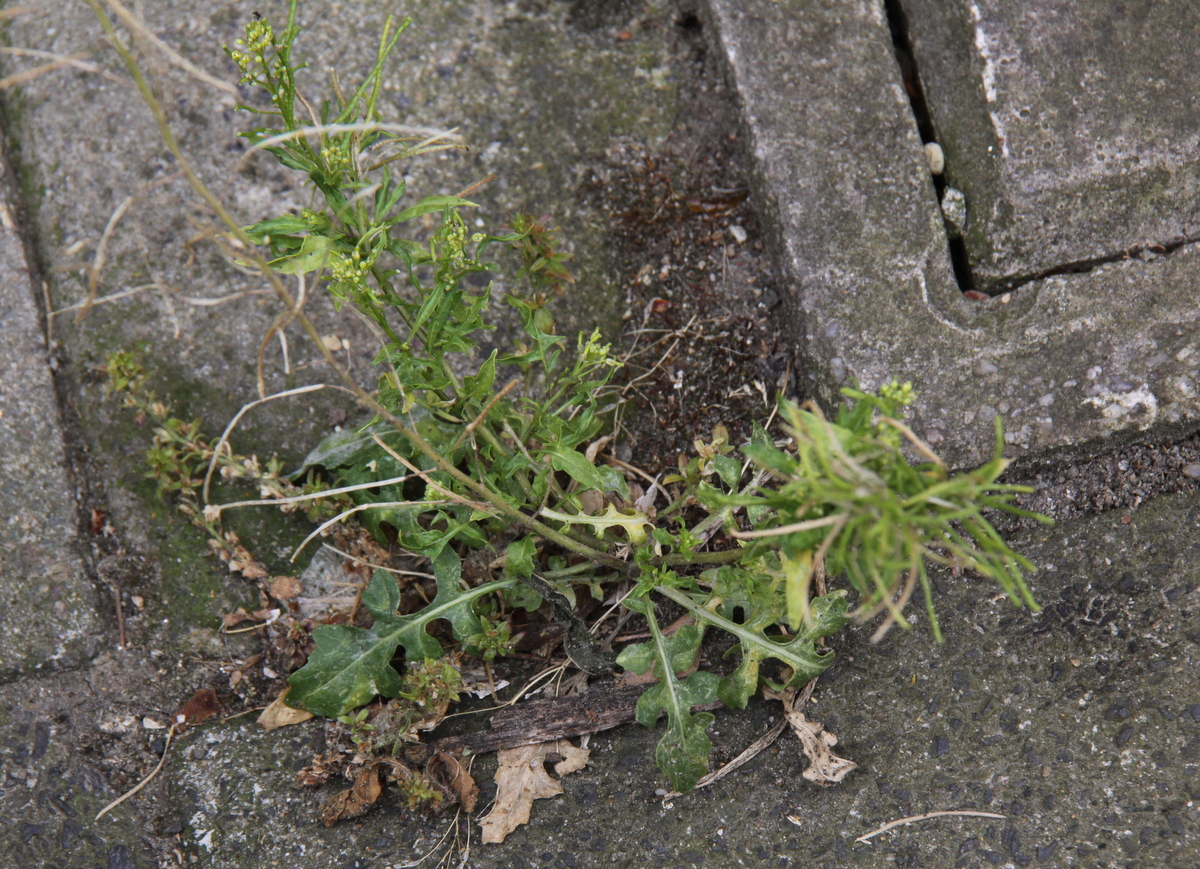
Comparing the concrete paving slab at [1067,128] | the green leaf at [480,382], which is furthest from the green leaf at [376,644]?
the concrete paving slab at [1067,128]

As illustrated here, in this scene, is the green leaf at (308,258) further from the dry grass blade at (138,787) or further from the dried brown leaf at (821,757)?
the dried brown leaf at (821,757)

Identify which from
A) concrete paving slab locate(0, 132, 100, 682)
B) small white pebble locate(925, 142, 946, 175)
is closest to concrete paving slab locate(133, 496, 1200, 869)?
concrete paving slab locate(0, 132, 100, 682)

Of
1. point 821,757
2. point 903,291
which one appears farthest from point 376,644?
point 903,291

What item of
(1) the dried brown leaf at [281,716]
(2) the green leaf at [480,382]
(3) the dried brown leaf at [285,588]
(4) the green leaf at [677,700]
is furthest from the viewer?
(3) the dried brown leaf at [285,588]

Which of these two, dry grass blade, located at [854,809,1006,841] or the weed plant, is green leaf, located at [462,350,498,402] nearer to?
the weed plant

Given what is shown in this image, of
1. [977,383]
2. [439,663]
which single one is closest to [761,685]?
[439,663]

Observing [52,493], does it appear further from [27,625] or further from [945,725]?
[945,725]
